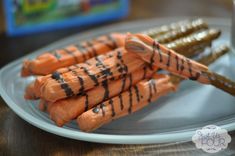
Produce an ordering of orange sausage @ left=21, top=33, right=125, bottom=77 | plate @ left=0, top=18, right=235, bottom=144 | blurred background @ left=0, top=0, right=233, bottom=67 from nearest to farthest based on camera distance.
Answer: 1. plate @ left=0, top=18, right=235, bottom=144
2. orange sausage @ left=21, top=33, right=125, bottom=77
3. blurred background @ left=0, top=0, right=233, bottom=67

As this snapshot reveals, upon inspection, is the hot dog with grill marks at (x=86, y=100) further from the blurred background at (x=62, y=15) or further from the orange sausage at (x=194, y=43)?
the blurred background at (x=62, y=15)

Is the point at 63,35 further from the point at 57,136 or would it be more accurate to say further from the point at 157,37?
the point at 57,136

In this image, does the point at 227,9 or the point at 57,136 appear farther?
the point at 227,9

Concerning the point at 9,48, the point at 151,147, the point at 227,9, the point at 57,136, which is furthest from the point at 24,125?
the point at 227,9

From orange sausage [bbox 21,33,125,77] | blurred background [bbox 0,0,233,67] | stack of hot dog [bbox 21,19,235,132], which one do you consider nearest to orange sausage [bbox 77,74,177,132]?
stack of hot dog [bbox 21,19,235,132]

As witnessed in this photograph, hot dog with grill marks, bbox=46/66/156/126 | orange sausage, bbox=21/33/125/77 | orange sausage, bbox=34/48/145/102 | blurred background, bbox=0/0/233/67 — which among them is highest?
orange sausage, bbox=34/48/145/102

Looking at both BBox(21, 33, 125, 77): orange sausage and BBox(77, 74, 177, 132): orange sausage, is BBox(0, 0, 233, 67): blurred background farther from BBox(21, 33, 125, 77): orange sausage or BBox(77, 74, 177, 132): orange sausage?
BBox(77, 74, 177, 132): orange sausage

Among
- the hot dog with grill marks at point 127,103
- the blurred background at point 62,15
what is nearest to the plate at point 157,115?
the hot dog with grill marks at point 127,103
